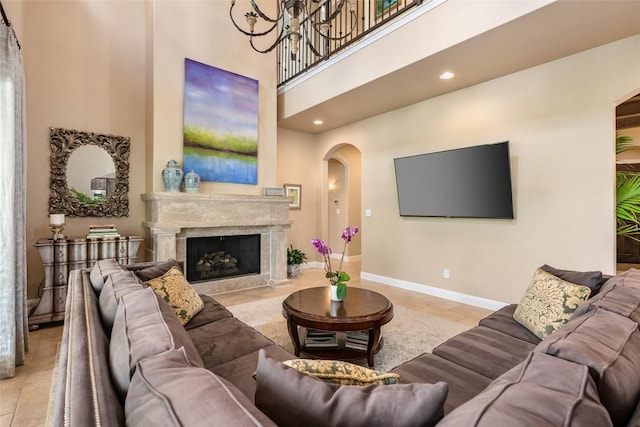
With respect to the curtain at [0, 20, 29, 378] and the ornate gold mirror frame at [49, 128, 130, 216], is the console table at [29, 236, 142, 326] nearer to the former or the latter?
the ornate gold mirror frame at [49, 128, 130, 216]

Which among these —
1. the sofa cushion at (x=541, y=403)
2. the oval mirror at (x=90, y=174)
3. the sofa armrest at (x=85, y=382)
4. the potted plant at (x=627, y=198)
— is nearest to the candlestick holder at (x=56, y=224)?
the oval mirror at (x=90, y=174)

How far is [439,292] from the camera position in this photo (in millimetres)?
4332

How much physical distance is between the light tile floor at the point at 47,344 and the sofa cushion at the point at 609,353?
242 cm

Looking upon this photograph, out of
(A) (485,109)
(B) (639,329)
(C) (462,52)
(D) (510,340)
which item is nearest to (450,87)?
(A) (485,109)

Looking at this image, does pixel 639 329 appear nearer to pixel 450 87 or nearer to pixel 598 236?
pixel 598 236

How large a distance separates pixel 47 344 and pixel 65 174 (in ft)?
6.32

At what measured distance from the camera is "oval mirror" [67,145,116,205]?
3.71m

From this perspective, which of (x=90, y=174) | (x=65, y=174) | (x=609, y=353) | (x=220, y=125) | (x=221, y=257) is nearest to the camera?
(x=609, y=353)

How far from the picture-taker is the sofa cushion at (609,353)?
0.78 meters

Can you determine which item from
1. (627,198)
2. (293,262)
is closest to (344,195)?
(293,262)

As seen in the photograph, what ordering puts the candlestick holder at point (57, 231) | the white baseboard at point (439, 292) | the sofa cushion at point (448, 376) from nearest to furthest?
the sofa cushion at point (448, 376), the candlestick holder at point (57, 231), the white baseboard at point (439, 292)

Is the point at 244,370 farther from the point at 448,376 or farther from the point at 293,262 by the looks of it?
the point at 293,262

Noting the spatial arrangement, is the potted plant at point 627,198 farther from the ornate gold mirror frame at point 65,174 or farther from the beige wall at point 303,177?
the ornate gold mirror frame at point 65,174

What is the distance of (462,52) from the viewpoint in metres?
3.05
